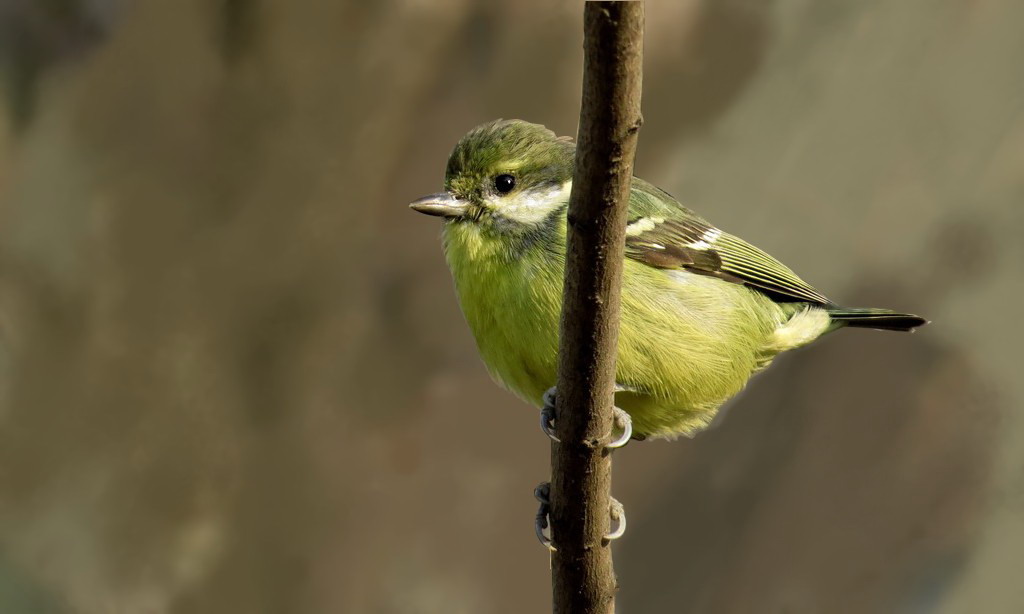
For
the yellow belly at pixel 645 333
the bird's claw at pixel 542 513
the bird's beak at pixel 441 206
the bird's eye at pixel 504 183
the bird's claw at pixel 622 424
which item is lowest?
the bird's claw at pixel 542 513

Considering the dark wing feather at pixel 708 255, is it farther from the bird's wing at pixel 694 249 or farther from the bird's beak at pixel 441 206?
the bird's beak at pixel 441 206

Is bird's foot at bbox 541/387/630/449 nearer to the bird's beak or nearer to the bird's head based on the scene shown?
the bird's head

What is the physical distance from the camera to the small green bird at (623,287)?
3277 mm

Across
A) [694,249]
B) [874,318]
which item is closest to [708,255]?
[694,249]

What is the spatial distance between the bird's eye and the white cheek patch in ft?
0.10

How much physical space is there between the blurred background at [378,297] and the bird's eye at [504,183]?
1279 millimetres

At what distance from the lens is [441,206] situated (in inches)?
137

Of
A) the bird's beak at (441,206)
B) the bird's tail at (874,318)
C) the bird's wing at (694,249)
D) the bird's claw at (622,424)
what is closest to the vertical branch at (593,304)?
the bird's claw at (622,424)

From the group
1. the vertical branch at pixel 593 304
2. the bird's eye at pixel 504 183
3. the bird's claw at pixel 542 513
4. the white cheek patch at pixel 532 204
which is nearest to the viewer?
the vertical branch at pixel 593 304

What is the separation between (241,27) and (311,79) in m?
0.39

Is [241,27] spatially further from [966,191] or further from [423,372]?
[966,191]

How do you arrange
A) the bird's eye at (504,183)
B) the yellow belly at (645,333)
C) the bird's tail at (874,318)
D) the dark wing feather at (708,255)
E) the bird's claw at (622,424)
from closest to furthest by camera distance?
the bird's claw at (622,424) < the yellow belly at (645,333) < the bird's eye at (504,183) < the dark wing feather at (708,255) < the bird's tail at (874,318)

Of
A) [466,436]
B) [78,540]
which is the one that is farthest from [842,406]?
[78,540]

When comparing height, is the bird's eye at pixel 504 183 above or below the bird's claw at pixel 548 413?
above
